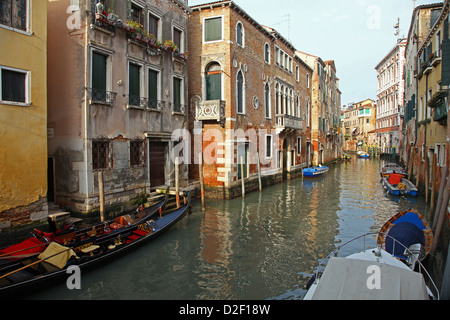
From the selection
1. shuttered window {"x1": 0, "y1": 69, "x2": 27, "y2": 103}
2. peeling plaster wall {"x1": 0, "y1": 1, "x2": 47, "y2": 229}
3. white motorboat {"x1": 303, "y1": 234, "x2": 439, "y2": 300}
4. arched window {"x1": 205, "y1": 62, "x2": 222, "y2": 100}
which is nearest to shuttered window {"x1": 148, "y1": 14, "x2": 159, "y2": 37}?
arched window {"x1": 205, "y1": 62, "x2": 222, "y2": 100}

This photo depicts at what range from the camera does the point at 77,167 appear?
834cm

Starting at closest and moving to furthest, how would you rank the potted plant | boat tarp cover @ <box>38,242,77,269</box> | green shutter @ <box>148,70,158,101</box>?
boat tarp cover @ <box>38,242,77,269</box>, green shutter @ <box>148,70,158,101</box>, the potted plant

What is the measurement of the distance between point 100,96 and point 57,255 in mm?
4529

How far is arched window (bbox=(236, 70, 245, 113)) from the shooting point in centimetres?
1413

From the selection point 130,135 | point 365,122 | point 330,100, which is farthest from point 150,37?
point 365,122

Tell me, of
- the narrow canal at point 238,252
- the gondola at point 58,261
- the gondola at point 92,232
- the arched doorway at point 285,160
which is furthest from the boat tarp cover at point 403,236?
the arched doorway at point 285,160

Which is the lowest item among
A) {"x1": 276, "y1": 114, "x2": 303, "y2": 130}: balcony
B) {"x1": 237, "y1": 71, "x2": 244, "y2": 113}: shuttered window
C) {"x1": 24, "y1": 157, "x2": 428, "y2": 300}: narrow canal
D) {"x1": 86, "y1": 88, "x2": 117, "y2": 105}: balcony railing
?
{"x1": 24, "y1": 157, "x2": 428, "y2": 300}: narrow canal

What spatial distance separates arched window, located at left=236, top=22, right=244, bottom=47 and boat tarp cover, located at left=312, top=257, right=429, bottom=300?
11860mm

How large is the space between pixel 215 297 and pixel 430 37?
12688 millimetres

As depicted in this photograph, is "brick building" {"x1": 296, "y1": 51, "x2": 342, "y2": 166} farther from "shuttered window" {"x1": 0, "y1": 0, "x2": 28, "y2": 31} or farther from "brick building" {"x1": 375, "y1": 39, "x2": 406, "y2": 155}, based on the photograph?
"shuttered window" {"x1": 0, "y1": 0, "x2": 28, "y2": 31}

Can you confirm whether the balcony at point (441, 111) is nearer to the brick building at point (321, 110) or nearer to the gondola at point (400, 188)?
the gondola at point (400, 188)

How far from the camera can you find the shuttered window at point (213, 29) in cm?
1328

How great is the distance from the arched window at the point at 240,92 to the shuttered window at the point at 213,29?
5.94 feet

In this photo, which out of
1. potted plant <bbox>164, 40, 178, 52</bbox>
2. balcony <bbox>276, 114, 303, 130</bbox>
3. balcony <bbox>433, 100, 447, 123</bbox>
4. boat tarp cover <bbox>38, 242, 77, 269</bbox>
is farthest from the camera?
balcony <bbox>276, 114, 303, 130</bbox>
